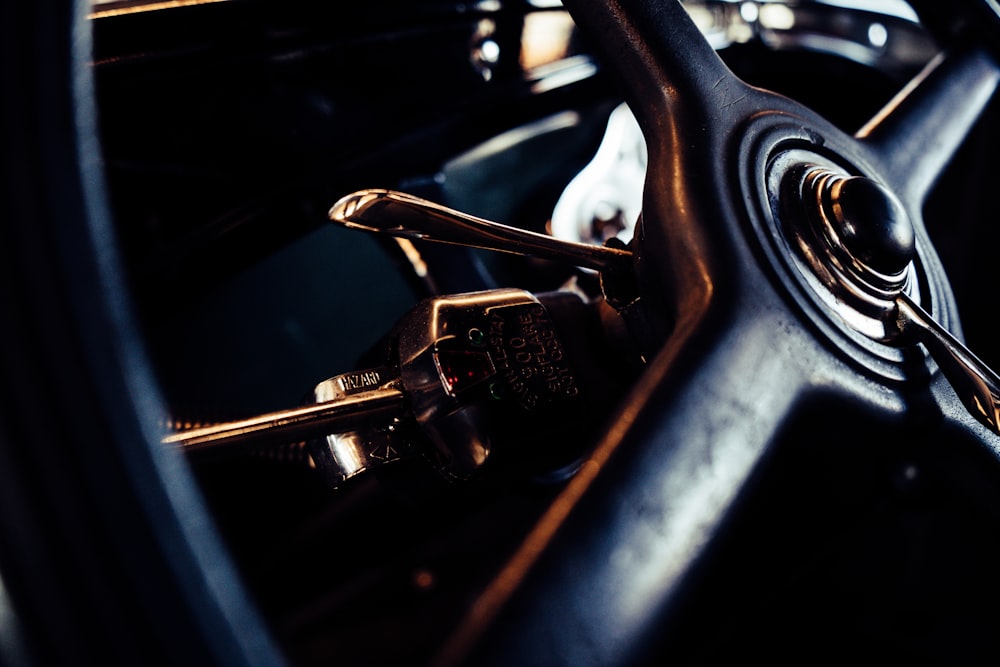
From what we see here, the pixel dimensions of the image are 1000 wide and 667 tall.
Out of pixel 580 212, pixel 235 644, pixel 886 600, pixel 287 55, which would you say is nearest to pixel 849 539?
pixel 886 600

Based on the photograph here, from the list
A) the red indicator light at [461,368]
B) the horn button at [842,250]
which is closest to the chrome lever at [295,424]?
the red indicator light at [461,368]

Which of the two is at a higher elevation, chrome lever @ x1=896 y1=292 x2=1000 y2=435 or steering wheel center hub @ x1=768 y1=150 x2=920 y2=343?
steering wheel center hub @ x1=768 y1=150 x2=920 y2=343

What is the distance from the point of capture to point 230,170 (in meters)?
0.63

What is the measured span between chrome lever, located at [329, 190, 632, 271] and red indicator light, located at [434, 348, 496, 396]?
0.18 ft

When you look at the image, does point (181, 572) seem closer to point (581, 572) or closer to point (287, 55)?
point (581, 572)

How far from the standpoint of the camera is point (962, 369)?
1.29 feet

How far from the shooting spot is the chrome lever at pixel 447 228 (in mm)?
364

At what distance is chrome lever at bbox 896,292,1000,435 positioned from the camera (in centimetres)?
39

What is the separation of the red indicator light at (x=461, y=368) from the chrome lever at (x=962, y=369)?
0.72ft

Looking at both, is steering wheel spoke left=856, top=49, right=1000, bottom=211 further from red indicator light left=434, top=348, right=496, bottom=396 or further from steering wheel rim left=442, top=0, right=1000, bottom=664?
red indicator light left=434, top=348, right=496, bottom=396

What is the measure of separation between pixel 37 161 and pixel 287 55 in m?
0.41

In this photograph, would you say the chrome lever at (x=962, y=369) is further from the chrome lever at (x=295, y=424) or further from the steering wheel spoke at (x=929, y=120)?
the chrome lever at (x=295, y=424)

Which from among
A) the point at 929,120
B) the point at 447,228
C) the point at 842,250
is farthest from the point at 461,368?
the point at 929,120

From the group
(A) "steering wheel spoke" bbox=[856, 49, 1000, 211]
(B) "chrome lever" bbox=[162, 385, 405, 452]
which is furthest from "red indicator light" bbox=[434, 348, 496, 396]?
(A) "steering wheel spoke" bbox=[856, 49, 1000, 211]
